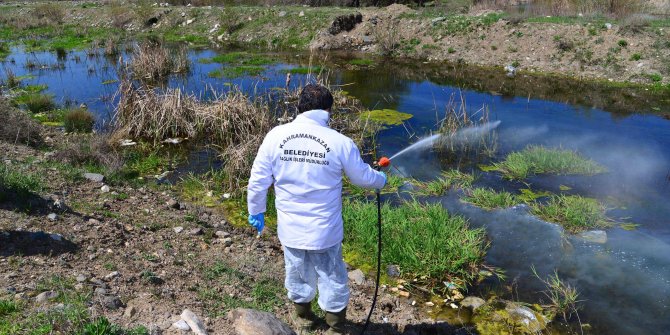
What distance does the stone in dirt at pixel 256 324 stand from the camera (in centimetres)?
398

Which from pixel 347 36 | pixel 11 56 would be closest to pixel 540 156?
pixel 347 36

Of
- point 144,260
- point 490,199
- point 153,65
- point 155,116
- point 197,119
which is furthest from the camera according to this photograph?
point 153,65

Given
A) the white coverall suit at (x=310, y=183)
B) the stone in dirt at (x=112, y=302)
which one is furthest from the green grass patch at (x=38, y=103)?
the white coverall suit at (x=310, y=183)

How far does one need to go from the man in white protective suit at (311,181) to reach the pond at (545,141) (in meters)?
3.00

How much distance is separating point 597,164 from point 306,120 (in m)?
7.57

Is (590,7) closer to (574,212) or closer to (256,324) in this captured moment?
(574,212)

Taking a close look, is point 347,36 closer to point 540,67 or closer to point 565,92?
point 540,67

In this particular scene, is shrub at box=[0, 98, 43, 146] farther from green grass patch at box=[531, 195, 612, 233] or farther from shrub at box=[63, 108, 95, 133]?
green grass patch at box=[531, 195, 612, 233]

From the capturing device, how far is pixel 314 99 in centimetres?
387

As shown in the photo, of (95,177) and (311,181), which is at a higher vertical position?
(311,181)

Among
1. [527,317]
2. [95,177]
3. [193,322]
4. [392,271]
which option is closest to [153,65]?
[95,177]

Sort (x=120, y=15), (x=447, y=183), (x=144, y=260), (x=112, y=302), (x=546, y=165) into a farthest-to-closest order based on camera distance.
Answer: (x=120, y=15), (x=546, y=165), (x=447, y=183), (x=144, y=260), (x=112, y=302)

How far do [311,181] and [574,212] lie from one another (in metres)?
5.06

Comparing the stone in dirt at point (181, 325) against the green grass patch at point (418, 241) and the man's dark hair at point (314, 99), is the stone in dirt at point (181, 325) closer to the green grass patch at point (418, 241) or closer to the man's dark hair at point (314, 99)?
the man's dark hair at point (314, 99)
